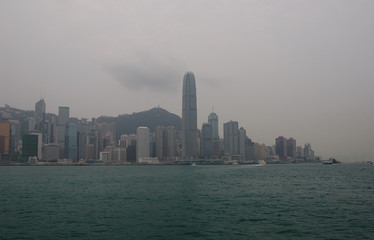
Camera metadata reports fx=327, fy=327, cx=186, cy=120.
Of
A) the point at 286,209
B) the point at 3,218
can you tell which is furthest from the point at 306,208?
the point at 3,218

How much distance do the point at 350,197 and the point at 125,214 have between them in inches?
1507

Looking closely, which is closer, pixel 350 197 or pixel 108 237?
pixel 108 237

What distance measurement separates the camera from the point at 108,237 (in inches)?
1167

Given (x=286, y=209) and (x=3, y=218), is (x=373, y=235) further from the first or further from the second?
(x=3, y=218)

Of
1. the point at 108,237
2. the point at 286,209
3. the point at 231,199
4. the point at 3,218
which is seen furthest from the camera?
the point at 231,199

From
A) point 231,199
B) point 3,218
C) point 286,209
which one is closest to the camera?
point 3,218

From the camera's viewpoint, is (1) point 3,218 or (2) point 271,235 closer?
(2) point 271,235

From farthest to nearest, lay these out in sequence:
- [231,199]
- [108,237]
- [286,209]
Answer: [231,199] < [286,209] < [108,237]

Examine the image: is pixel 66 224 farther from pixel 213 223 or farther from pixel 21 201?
pixel 21 201

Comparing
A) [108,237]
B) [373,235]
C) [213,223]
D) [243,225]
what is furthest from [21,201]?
[373,235]

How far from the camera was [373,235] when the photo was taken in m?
29.8

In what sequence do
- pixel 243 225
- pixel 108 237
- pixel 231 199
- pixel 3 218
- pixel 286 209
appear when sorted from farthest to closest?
pixel 231 199, pixel 286 209, pixel 3 218, pixel 243 225, pixel 108 237

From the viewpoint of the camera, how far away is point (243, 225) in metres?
34.4

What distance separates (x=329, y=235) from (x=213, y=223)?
11.7 m
